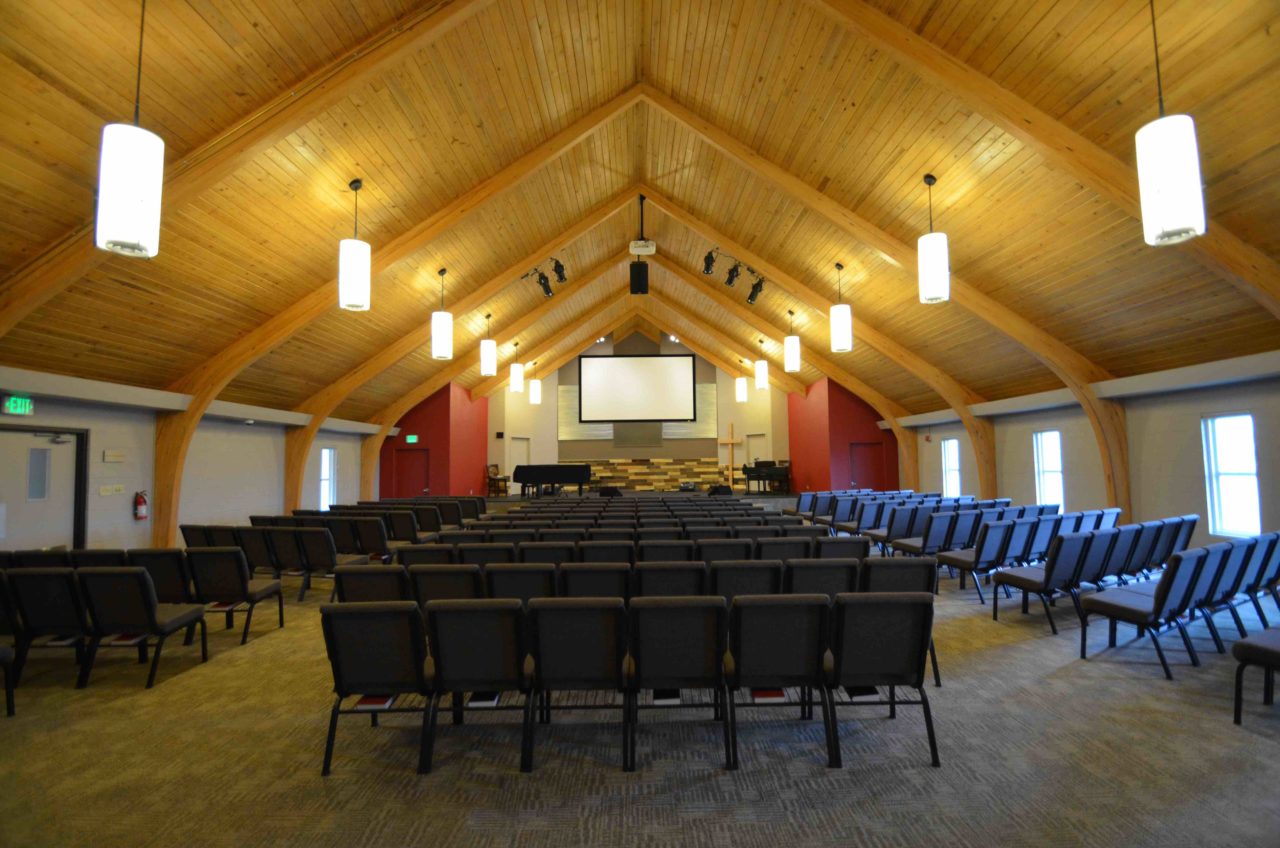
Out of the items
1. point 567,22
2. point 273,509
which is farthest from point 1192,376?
point 273,509

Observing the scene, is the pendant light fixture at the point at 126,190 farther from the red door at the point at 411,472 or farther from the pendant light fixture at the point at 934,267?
the red door at the point at 411,472

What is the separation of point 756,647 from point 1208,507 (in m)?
7.86

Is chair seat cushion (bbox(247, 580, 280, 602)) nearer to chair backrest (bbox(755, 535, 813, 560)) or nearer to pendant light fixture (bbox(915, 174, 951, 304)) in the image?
chair backrest (bbox(755, 535, 813, 560))

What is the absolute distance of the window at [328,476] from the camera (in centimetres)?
1306

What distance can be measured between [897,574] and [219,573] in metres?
5.09

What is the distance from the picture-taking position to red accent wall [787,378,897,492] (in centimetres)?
1545

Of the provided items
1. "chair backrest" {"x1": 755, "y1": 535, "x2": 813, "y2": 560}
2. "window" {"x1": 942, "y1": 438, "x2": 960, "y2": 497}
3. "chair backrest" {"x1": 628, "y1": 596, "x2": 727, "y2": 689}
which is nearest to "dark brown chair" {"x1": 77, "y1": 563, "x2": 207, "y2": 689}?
"chair backrest" {"x1": 628, "y1": 596, "x2": 727, "y2": 689}

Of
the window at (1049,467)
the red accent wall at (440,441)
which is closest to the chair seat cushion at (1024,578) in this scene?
the window at (1049,467)

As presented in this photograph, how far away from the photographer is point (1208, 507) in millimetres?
7414

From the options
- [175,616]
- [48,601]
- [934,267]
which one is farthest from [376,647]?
[934,267]

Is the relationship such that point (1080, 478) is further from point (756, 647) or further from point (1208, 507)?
point (756, 647)

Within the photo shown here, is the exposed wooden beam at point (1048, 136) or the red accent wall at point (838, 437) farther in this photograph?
the red accent wall at point (838, 437)

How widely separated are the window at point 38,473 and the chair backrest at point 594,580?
6946mm

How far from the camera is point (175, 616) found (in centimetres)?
410
